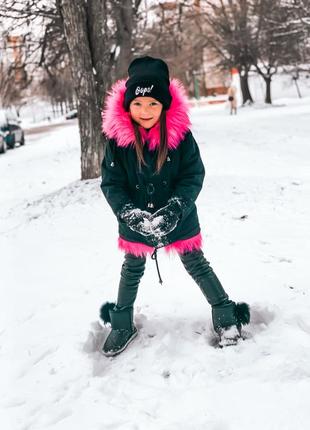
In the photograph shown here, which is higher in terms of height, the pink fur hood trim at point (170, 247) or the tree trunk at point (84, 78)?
the tree trunk at point (84, 78)

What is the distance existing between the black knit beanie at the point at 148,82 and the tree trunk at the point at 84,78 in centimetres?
488

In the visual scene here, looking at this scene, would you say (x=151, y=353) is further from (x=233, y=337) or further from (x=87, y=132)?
(x=87, y=132)

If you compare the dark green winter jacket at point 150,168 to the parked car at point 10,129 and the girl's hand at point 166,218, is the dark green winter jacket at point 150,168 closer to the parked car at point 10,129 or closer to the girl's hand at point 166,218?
the girl's hand at point 166,218

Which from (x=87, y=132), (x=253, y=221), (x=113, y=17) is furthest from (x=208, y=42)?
(x=253, y=221)

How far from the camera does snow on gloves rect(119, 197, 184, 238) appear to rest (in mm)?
2527

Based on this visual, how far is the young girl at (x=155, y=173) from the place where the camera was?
2547 millimetres

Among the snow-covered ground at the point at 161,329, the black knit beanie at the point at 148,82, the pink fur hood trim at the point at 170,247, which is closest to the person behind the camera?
the snow-covered ground at the point at 161,329

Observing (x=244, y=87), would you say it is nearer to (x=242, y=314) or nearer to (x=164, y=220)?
(x=242, y=314)

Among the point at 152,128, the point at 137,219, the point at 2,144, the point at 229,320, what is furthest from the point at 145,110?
the point at 2,144

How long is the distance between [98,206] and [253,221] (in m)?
2.27

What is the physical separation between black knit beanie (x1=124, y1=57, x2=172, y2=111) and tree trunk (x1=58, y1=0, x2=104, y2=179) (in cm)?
488

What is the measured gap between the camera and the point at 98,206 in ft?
21.1

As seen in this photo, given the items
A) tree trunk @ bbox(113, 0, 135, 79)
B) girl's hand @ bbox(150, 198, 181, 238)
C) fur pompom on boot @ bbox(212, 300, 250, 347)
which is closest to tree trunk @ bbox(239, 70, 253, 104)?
tree trunk @ bbox(113, 0, 135, 79)

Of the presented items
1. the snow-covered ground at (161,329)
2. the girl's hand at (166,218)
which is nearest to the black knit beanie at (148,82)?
the girl's hand at (166,218)
